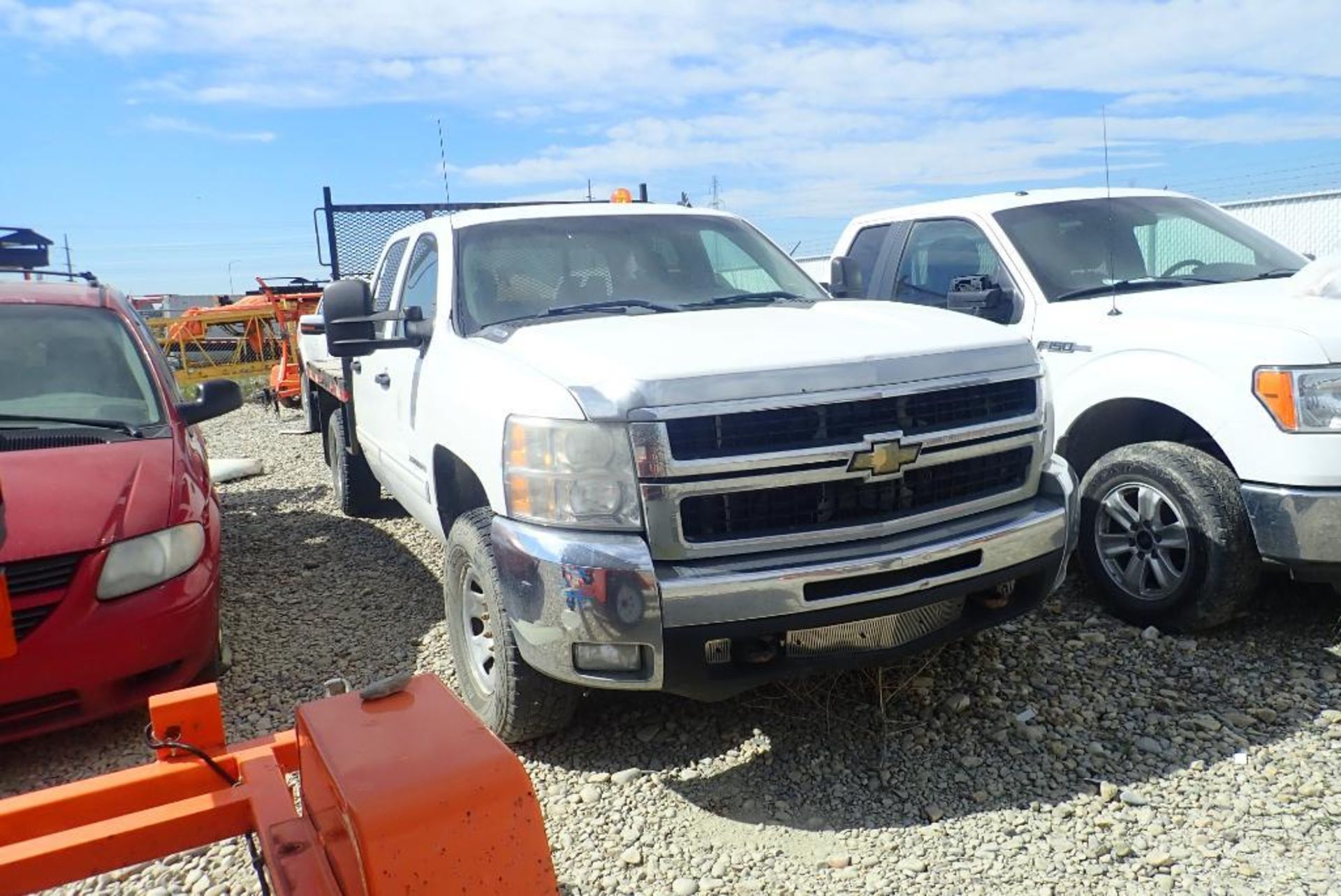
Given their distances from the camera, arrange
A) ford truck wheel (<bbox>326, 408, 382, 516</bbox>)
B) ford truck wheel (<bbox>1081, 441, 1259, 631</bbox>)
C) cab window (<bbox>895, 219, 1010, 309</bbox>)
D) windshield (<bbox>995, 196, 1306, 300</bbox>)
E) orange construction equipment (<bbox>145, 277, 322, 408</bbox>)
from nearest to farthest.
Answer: ford truck wheel (<bbox>1081, 441, 1259, 631</bbox>) < windshield (<bbox>995, 196, 1306, 300</bbox>) < cab window (<bbox>895, 219, 1010, 309</bbox>) < ford truck wheel (<bbox>326, 408, 382, 516</bbox>) < orange construction equipment (<bbox>145, 277, 322, 408</bbox>)

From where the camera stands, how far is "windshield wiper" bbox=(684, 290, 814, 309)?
407 cm

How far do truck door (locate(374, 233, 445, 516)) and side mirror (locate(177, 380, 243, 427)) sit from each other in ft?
2.22

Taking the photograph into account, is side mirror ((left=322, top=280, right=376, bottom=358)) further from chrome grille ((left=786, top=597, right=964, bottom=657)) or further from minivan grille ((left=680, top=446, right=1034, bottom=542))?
chrome grille ((left=786, top=597, right=964, bottom=657))

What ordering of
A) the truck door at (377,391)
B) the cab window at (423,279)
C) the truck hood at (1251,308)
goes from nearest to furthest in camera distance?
1. the truck hood at (1251,308)
2. the cab window at (423,279)
3. the truck door at (377,391)

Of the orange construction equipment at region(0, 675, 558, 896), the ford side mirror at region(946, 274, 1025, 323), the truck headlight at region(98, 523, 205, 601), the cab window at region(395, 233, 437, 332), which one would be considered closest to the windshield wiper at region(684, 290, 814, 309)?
the ford side mirror at region(946, 274, 1025, 323)

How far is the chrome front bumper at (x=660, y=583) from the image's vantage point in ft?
9.12

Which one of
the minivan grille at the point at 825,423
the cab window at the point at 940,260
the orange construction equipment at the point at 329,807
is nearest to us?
the orange construction equipment at the point at 329,807

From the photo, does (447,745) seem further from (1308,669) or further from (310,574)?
(310,574)

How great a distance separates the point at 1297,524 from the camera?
3588 millimetres

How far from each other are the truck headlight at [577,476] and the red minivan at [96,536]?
1588 millimetres

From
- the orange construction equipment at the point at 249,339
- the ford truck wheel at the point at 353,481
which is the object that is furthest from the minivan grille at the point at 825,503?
the orange construction equipment at the point at 249,339

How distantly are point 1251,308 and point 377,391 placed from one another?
3.98 m

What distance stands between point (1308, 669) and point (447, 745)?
354 centimetres

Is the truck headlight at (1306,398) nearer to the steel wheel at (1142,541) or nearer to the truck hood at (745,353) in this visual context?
the steel wheel at (1142,541)
